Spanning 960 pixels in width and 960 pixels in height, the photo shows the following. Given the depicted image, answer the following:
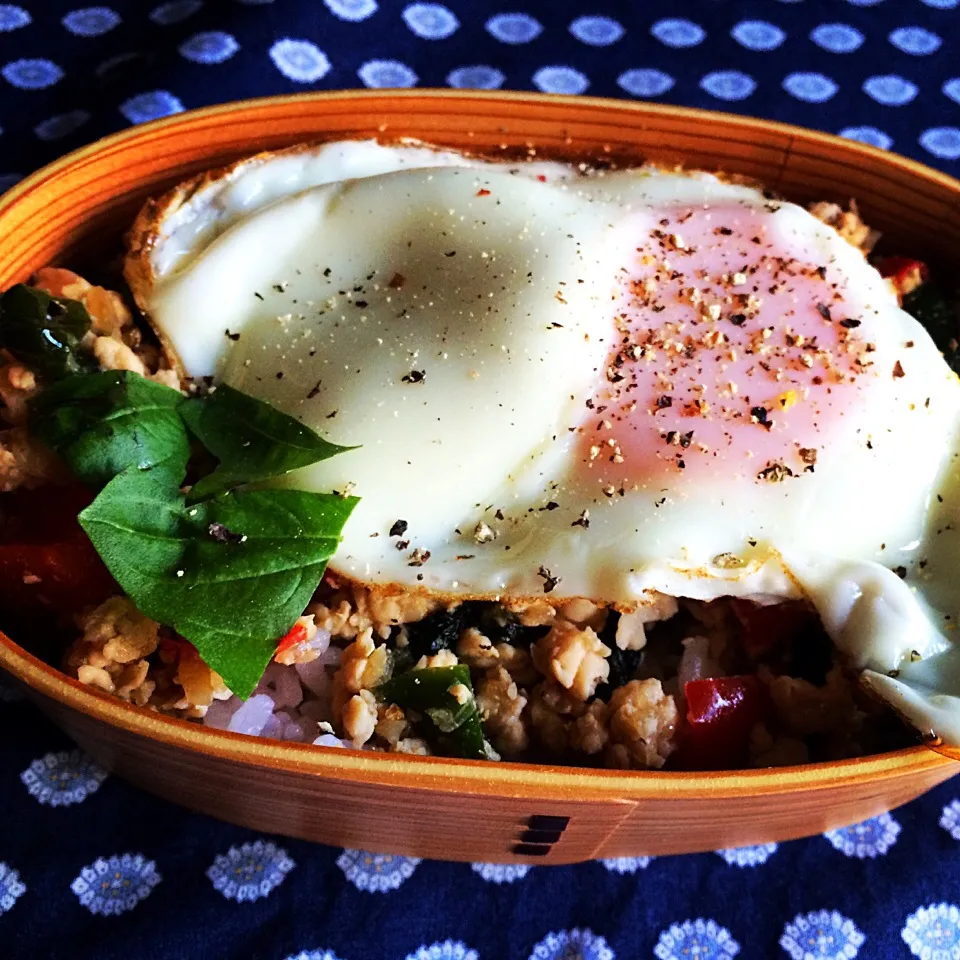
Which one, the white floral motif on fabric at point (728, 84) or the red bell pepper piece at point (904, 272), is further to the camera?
the white floral motif on fabric at point (728, 84)

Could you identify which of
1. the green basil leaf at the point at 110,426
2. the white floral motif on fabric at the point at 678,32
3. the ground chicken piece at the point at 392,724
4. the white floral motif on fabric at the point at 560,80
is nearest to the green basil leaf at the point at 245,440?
the green basil leaf at the point at 110,426

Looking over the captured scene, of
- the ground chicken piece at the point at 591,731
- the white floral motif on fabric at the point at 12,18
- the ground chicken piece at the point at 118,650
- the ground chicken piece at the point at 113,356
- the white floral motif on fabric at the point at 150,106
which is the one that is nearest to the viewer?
the ground chicken piece at the point at 118,650

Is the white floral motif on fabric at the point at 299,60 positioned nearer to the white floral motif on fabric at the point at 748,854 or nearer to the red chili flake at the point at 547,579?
the red chili flake at the point at 547,579

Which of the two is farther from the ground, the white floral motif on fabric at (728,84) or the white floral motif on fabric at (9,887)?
the white floral motif on fabric at (728,84)

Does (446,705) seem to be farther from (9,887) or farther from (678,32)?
(678,32)

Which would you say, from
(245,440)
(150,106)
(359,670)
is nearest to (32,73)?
(150,106)

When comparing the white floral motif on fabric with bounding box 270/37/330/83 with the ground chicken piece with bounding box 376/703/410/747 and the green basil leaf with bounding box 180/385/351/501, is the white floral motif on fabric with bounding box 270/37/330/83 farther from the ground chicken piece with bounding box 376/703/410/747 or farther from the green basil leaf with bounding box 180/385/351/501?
the ground chicken piece with bounding box 376/703/410/747

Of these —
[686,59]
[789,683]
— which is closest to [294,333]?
[789,683]

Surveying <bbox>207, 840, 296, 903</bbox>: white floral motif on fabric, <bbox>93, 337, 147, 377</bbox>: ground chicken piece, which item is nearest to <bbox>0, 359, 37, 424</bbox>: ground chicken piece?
<bbox>93, 337, 147, 377</bbox>: ground chicken piece
